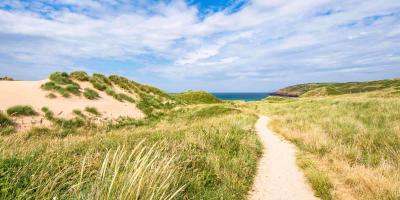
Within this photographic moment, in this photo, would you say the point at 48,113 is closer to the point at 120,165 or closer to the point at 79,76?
the point at 79,76

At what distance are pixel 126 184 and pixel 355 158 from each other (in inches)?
300

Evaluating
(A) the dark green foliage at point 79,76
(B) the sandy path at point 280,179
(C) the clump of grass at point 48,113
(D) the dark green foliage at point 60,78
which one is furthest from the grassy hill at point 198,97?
(B) the sandy path at point 280,179

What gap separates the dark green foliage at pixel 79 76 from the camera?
84.4 feet

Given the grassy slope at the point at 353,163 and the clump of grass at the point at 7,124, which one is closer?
the grassy slope at the point at 353,163

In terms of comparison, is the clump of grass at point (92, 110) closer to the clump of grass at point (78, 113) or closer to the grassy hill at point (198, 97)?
the clump of grass at point (78, 113)

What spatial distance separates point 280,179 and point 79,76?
23476 millimetres

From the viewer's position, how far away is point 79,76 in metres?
25.9

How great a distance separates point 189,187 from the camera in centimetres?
566

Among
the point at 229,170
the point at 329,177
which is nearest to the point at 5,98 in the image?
the point at 229,170

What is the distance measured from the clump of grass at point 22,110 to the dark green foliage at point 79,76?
10680 millimetres

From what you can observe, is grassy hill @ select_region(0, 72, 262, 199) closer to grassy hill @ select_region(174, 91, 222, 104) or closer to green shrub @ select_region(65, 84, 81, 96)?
green shrub @ select_region(65, 84, 81, 96)

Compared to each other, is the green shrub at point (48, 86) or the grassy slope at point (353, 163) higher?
the green shrub at point (48, 86)

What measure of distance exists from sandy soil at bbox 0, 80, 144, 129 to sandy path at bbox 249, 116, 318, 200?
11564 mm

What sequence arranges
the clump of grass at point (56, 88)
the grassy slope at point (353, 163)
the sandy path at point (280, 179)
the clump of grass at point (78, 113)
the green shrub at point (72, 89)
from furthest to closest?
1. the green shrub at point (72, 89)
2. the clump of grass at point (56, 88)
3. the clump of grass at point (78, 113)
4. the sandy path at point (280, 179)
5. the grassy slope at point (353, 163)
